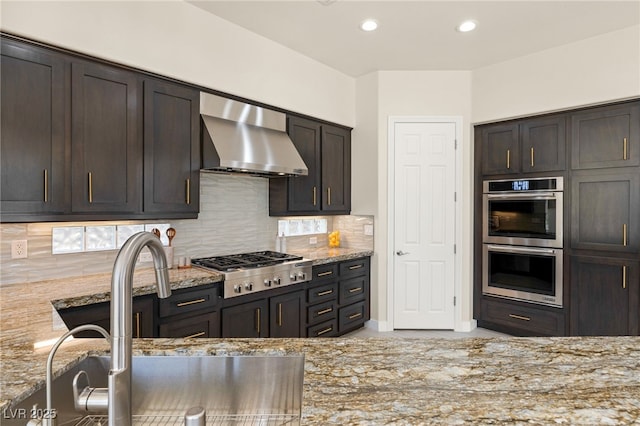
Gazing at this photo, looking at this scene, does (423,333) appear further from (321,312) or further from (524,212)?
(524,212)

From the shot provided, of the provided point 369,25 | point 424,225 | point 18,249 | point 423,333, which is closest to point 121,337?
point 18,249

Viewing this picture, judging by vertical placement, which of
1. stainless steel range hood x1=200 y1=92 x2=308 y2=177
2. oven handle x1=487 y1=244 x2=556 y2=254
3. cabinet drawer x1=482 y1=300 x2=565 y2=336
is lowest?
cabinet drawer x1=482 y1=300 x2=565 y2=336

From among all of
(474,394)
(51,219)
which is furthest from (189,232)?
(474,394)

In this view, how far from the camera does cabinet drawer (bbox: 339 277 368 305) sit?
3.82m

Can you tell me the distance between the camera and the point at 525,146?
377cm

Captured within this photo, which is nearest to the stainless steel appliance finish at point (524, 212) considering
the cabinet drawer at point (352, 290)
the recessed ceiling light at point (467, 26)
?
the cabinet drawer at point (352, 290)

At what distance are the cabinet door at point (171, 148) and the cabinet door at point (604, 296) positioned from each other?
3667mm

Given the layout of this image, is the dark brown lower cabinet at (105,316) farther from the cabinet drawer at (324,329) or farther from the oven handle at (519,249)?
the oven handle at (519,249)

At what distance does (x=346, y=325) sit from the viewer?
12.7ft

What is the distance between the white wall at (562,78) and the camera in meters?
3.15

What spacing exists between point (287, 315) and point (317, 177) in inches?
60.4

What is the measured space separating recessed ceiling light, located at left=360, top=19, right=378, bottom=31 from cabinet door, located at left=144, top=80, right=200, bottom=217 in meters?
1.57

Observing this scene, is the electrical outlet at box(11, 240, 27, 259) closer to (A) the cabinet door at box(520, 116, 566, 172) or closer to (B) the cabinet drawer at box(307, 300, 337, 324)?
(B) the cabinet drawer at box(307, 300, 337, 324)

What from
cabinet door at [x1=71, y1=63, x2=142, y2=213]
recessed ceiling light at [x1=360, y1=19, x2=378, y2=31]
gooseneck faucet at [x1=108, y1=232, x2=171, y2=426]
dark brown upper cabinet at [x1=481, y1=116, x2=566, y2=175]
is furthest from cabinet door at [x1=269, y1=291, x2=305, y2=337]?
A: dark brown upper cabinet at [x1=481, y1=116, x2=566, y2=175]
